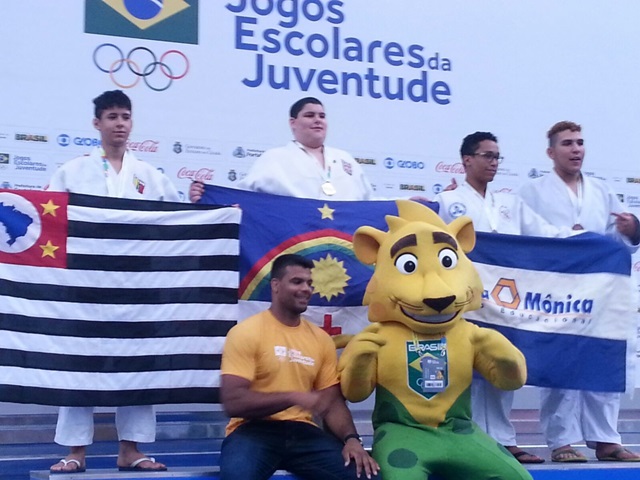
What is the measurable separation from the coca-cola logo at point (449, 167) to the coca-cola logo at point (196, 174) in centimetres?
151

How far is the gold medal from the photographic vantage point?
563 cm

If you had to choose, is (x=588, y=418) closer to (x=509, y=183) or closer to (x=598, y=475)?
(x=598, y=475)

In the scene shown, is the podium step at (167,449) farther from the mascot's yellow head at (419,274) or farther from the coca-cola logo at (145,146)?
the coca-cola logo at (145,146)

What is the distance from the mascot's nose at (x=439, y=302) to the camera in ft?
15.8

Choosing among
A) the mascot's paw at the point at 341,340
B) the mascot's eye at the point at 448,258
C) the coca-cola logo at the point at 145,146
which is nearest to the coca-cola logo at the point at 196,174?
the coca-cola logo at the point at 145,146

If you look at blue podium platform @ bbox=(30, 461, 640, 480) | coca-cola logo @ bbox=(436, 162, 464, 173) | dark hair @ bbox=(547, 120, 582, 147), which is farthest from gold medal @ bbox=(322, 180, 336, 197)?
blue podium platform @ bbox=(30, 461, 640, 480)

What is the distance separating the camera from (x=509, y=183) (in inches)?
280

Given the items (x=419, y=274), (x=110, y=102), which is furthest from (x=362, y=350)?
(x=110, y=102)

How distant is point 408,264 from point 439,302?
0.25 m

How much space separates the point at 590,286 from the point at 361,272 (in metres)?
1.20

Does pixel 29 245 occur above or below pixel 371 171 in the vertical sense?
below

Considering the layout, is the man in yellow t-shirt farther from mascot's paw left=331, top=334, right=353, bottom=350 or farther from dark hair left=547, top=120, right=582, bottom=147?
dark hair left=547, top=120, right=582, bottom=147

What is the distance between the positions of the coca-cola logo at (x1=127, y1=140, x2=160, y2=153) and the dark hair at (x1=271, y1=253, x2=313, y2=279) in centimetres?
144

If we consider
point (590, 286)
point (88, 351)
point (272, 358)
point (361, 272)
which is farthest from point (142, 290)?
point (590, 286)
